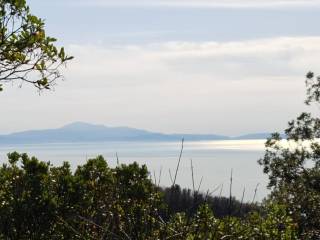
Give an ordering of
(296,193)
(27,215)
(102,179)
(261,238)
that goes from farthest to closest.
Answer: (296,193) < (102,179) < (27,215) < (261,238)

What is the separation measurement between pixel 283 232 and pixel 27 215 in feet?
17.4

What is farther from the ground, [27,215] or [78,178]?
[78,178]

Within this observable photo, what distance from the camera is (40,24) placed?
7.59m

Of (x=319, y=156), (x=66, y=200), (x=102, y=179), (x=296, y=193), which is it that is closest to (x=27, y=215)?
(x=66, y=200)

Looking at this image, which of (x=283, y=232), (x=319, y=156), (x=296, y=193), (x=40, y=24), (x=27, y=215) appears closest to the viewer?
(x=40, y=24)

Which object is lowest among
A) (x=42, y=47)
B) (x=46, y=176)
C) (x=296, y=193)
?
(x=296, y=193)

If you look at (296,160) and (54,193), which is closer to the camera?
(54,193)

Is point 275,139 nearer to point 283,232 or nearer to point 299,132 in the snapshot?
point 299,132

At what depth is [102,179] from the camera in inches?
Result: 499

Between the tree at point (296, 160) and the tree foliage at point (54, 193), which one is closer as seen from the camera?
the tree foliage at point (54, 193)

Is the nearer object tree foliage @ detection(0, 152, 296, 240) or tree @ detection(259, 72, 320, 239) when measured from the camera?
tree foliage @ detection(0, 152, 296, 240)

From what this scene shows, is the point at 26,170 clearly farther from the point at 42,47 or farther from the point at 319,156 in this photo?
the point at 319,156

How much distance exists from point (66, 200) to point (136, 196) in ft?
4.99

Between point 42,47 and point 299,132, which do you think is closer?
point 42,47
